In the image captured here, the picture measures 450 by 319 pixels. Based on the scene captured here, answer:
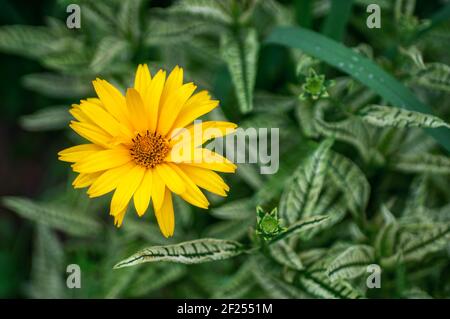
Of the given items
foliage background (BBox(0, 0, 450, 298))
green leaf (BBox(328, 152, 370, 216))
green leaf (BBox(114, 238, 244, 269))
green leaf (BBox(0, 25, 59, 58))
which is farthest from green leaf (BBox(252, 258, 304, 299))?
green leaf (BBox(0, 25, 59, 58))

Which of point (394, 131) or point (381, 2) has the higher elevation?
point (381, 2)

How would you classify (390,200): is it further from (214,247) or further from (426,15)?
(426,15)

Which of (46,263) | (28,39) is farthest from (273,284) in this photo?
(28,39)

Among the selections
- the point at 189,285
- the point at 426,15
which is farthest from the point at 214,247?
the point at 426,15

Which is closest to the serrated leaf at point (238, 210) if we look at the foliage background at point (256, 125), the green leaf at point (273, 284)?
the foliage background at point (256, 125)

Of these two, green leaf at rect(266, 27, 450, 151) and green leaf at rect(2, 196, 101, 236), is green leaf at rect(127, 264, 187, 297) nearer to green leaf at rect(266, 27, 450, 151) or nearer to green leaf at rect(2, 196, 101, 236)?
green leaf at rect(2, 196, 101, 236)

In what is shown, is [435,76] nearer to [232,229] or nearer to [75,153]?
[232,229]

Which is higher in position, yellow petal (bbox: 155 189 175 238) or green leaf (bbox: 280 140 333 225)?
green leaf (bbox: 280 140 333 225)
